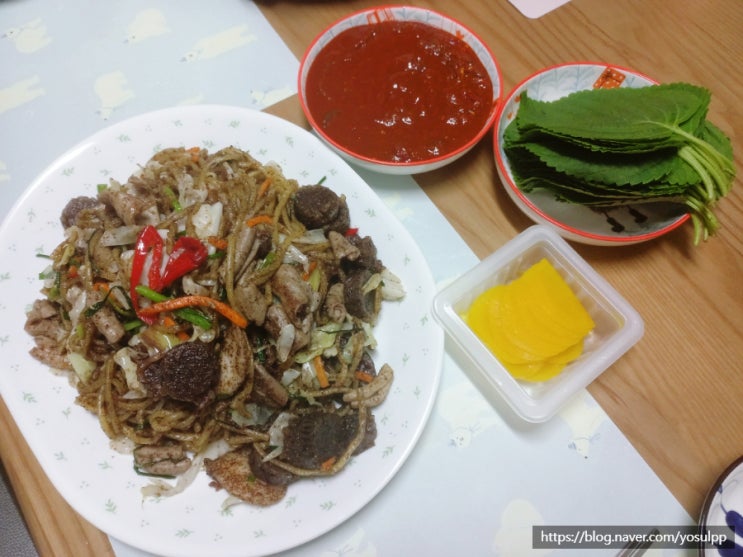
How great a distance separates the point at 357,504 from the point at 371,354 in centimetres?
48

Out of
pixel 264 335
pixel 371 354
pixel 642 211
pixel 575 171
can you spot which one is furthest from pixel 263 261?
pixel 642 211

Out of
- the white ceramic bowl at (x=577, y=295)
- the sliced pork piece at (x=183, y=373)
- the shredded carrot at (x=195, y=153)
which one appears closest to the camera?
the sliced pork piece at (x=183, y=373)

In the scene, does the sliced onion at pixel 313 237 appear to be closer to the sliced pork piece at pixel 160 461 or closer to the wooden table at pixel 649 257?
the wooden table at pixel 649 257

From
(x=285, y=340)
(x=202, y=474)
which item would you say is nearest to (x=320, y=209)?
(x=285, y=340)

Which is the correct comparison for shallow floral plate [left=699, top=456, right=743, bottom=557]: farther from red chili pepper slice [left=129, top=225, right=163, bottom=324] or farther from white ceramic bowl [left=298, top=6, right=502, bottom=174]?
red chili pepper slice [left=129, top=225, right=163, bottom=324]

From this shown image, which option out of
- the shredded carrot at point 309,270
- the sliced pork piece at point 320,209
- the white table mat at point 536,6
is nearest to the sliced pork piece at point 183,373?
the shredded carrot at point 309,270

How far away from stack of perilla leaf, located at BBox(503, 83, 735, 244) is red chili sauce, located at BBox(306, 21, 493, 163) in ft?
0.88

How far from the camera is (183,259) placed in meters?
1.53

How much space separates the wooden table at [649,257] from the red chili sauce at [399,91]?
20 centimetres

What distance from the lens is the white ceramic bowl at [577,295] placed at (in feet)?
5.32

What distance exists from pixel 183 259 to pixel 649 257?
1.68 meters

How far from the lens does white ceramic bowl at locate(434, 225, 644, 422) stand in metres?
1.62

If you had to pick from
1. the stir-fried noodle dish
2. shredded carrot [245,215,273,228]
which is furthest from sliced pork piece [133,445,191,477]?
shredded carrot [245,215,273,228]

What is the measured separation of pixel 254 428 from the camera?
1.60 meters
